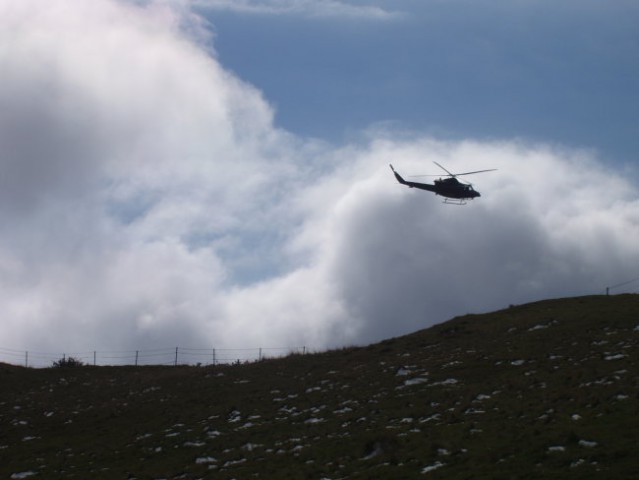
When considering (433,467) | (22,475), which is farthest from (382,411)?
(22,475)

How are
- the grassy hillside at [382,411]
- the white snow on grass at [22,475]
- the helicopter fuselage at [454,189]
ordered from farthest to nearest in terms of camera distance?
the helicopter fuselage at [454,189], the white snow on grass at [22,475], the grassy hillside at [382,411]

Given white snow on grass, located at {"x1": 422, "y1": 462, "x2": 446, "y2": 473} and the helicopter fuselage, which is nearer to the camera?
white snow on grass, located at {"x1": 422, "y1": 462, "x2": 446, "y2": 473}

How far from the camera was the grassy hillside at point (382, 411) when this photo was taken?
95.8 ft

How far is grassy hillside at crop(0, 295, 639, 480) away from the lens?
29.2m

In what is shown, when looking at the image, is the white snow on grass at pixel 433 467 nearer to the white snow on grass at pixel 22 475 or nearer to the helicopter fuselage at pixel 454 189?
the white snow on grass at pixel 22 475

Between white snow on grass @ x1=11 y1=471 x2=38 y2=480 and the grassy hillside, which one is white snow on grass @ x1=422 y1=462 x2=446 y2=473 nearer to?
the grassy hillside

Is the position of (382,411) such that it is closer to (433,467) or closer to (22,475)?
(433,467)

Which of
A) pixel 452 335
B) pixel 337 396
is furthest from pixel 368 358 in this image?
pixel 337 396

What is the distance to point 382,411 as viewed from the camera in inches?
1515

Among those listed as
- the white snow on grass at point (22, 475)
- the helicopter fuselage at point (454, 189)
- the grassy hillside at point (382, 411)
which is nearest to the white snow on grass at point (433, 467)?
the grassy hillside at point (382, 411)

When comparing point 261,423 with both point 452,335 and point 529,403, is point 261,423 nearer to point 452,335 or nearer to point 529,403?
point 529,403

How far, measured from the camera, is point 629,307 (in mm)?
52062

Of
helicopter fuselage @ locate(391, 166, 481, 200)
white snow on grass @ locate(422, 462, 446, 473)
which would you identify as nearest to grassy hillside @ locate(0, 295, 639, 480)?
white snow on grass @ locate(422, 462, 446, 473)

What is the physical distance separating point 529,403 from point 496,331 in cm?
1890
